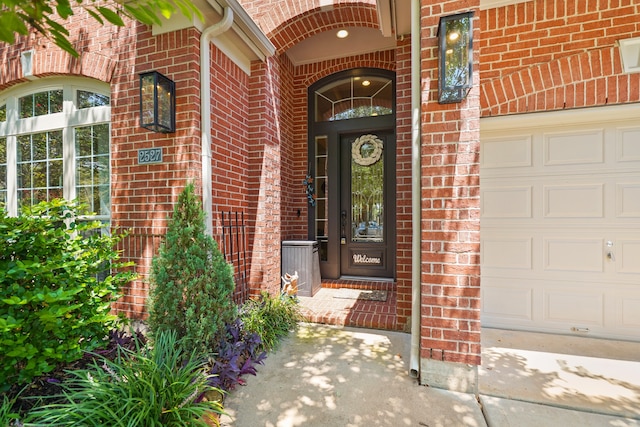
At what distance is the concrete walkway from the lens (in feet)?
6.21

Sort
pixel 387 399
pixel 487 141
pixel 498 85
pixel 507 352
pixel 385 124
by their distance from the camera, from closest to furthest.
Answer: pixel 387 399 < pixel 507 352 < pixel 498 85 < pixel 487 141 < pixel 385 124

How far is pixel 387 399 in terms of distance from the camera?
6.86 feet

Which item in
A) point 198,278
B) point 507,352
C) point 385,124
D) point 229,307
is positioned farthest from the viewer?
point 385,124

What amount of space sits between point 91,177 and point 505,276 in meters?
4.86

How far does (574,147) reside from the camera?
3043 millimetres

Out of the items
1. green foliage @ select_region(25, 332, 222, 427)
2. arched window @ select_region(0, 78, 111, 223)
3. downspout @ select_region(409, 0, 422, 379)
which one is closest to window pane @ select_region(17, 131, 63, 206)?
arched window @ select_region(0, 78, 111, 223)

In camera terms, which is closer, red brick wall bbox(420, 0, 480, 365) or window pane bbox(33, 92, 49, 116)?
red brick wall bbox(420, 0, 480, 365)

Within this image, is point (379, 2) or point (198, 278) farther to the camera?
point (379, 2)

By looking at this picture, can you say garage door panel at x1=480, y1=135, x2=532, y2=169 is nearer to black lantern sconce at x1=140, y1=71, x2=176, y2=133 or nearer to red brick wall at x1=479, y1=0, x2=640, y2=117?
red brick wall at x1=479, y1=0, x2=640, y2=117

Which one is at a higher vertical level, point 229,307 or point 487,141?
point 487,141

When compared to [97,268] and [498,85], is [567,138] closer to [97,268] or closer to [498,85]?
[498,85]

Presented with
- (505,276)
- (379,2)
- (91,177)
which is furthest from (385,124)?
(91,177)

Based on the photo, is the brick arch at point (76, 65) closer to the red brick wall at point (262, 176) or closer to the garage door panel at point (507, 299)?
the red brick wall at point (262, 176)

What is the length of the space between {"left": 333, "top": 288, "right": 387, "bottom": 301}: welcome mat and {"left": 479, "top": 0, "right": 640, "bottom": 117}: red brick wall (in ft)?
8.33
